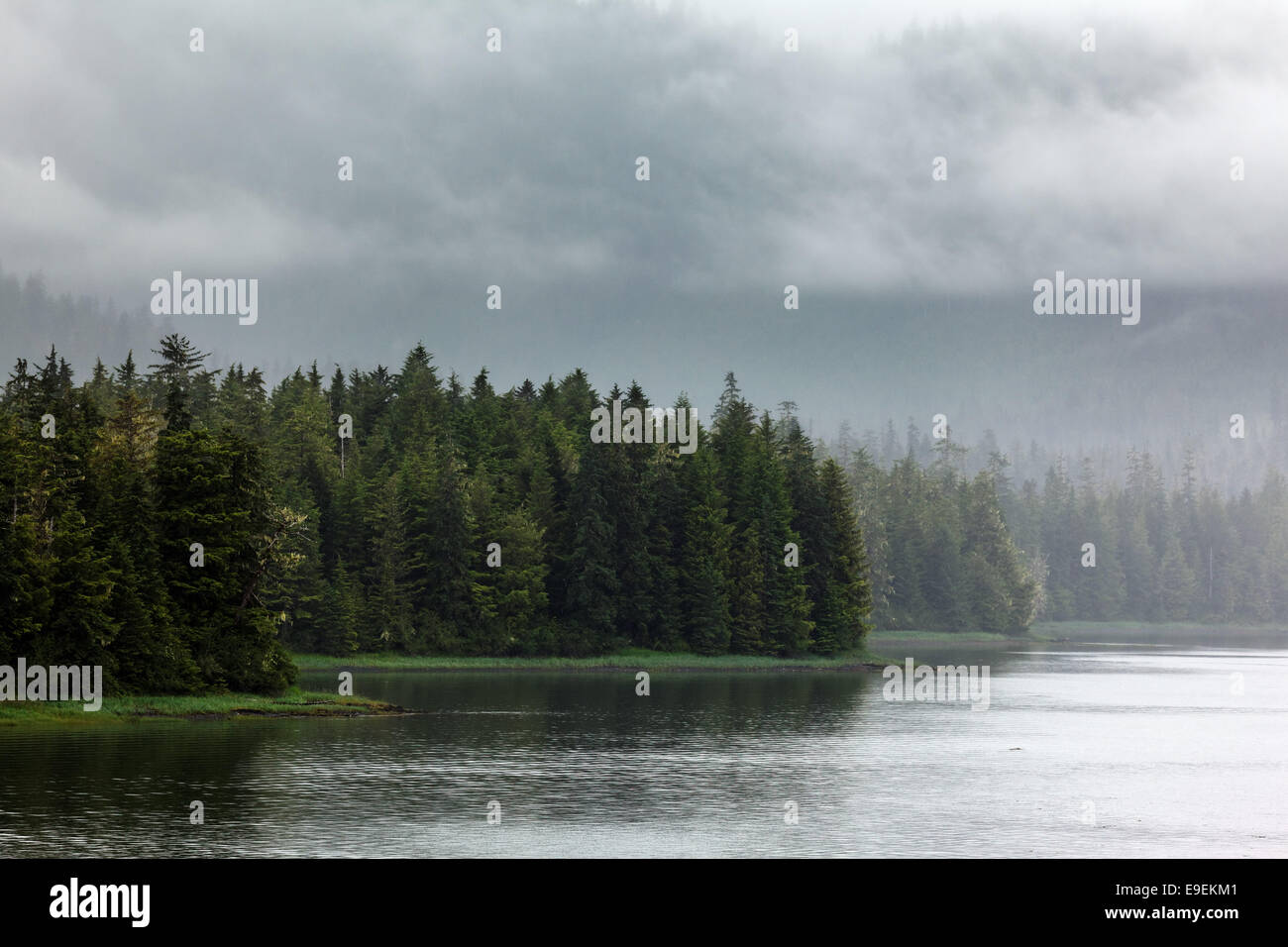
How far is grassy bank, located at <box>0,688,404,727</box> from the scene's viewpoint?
256ft

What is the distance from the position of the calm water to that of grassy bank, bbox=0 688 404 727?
177 centimetres

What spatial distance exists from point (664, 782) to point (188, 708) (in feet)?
113

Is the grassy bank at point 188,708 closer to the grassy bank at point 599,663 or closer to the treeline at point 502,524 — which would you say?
the treeline at point 502,524

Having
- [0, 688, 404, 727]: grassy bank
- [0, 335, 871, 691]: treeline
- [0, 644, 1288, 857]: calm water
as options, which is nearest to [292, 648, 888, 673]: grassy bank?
[0, 335, 871, 691]: treeline

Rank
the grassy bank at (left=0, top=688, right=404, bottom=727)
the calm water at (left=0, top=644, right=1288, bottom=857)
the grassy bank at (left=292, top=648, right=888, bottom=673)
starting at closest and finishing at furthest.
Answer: the calm water at (left=0, top=644, right=1288, bottom=857)
the grassy bank at (left=0, top=688, right=404, bottom=727)
the grassy bank at (left=292, top=648, right=888, bottom=673)

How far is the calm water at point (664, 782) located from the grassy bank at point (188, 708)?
1.77 meters

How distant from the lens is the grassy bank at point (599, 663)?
5595 inches

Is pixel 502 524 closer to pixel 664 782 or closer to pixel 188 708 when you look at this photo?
pixel 188 708

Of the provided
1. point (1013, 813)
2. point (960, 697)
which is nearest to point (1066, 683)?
point (960, 697)

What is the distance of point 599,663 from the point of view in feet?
506

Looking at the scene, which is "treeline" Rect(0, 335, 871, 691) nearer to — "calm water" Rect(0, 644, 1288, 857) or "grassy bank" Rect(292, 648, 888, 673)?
"grassy bank" Rect(292, 648, 888, 673)

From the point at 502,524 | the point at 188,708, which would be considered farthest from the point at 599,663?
the point at 188,708
